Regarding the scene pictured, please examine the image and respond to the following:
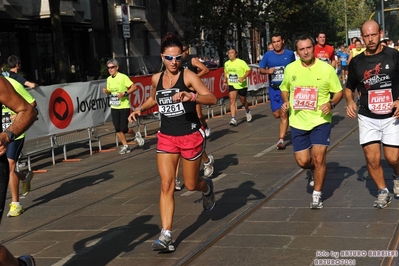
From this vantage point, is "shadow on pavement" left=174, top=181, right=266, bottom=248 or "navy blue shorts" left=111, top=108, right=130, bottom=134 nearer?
"shadow on pavement" left=174, top=181, right=266, bottom=248

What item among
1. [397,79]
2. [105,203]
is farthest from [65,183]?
[397,79]

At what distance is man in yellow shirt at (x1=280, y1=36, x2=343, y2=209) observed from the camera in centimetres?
738

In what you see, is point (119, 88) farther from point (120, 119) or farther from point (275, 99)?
point (275, 99)

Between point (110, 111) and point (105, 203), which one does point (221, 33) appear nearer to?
point (110, 111)

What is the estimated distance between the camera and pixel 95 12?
1410 inches

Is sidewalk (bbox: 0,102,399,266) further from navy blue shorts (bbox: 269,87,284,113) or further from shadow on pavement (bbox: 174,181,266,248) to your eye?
navy blue shorts (bbox: 269,87,284,113)

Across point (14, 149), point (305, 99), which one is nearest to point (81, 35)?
point (14, 149)

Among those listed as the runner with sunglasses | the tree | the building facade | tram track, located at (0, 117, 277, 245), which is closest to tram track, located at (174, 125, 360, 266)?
the runner with sunglasses

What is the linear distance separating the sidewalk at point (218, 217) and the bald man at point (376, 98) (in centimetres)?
57

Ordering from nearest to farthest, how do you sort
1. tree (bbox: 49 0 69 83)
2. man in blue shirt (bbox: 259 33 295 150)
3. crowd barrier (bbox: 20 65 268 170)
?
man in blue shirt (bbox: 259 33 295 150)
crowd barrier (bbox: 20 65 268 170)
tree (bbox: 49 0 69 83)

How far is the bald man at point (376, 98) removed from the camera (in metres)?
Result: 6.92

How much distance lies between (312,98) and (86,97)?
738 centimetres

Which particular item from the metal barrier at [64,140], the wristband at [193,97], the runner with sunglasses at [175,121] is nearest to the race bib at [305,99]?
the runner with sunglasses at [175,121]

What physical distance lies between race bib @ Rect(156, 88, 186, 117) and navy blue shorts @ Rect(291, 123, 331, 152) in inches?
72.2
